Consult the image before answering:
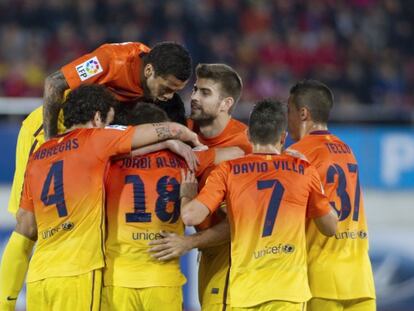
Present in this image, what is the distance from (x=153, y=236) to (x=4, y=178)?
604cm

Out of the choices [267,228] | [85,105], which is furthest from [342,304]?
[85,105]

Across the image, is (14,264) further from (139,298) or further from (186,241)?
(186,241)

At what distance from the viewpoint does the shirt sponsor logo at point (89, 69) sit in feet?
23.6

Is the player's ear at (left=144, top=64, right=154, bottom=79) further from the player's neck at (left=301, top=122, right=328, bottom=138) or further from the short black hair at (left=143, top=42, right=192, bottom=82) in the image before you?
the player's neck at (left=301, top=122, right=328, bottom=138)

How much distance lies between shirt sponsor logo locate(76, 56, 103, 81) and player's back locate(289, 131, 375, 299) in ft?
5.05

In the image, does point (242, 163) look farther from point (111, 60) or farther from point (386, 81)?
point (386, 81)

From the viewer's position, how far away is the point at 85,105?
672 cm

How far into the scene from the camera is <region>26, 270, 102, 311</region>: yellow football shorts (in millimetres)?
6535

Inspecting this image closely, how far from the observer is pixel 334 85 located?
15.2m

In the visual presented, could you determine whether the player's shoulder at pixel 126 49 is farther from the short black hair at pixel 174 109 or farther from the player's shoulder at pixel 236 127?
the player's shoulder at pixel 236 127

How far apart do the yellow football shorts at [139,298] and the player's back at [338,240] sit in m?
1.07

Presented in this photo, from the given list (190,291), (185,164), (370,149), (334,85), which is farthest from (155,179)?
→ (334,85)

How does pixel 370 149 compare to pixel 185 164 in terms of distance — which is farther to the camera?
pixel 370 149

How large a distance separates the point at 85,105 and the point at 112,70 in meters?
0.66
